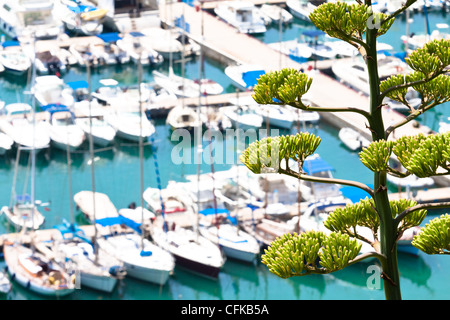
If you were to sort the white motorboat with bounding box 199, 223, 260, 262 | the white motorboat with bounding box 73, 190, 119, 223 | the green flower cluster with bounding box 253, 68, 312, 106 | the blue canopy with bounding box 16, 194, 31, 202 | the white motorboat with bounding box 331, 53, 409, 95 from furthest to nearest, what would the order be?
the white motorboat with bounding box 331, 53, 409, 95, the blue canopy with bounding box 16, 194, 31, 202, the white motorboat with bounding box 73, 190, 119, 223, the white motorboat with bounding box 199, 223, 260, 262, the green flower cluster with bounding box 253, 68, 312, 106

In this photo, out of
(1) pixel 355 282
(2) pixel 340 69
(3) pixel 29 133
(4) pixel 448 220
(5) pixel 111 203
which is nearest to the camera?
(4) pixel 448 220

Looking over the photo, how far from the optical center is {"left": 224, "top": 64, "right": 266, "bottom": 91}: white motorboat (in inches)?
1243

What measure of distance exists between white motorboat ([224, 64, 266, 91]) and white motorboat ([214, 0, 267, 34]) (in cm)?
521

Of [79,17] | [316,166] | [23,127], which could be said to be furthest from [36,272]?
[79,17]

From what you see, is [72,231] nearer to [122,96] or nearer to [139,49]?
[122,96]

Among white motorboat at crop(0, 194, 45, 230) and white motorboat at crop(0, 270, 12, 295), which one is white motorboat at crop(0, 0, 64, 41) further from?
white motorboat at crop(0, 270, 12, 295)

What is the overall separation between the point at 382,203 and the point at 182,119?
2396 centimetres

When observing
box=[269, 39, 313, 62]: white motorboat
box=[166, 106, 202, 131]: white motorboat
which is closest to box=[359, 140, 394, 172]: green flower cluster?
box=[166, 106, 202, 131]: white motorboat

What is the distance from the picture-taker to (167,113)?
30812mm

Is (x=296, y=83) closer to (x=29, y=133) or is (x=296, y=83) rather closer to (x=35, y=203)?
(x=35, y=203)

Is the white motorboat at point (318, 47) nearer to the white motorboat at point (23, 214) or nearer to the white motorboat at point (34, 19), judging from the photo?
the white motorboat at point (34, 19)

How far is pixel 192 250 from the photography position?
2191 centimetres

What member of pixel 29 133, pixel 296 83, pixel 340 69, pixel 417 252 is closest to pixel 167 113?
pixel 29 133
